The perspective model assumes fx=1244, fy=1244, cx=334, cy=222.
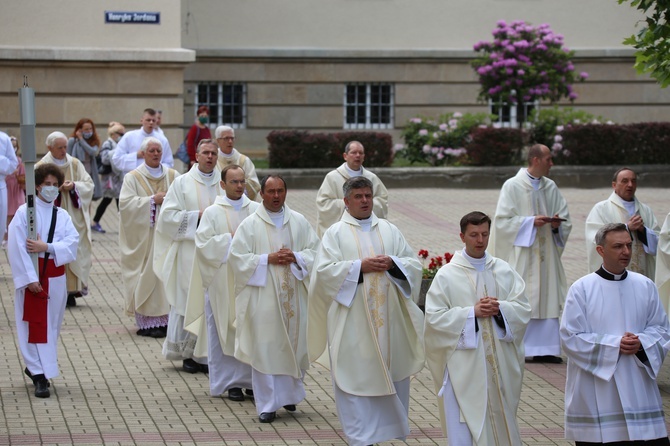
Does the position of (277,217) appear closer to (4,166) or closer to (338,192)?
(338,192)

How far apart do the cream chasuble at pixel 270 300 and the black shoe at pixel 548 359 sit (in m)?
3.00

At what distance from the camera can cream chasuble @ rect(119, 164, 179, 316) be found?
488 inches

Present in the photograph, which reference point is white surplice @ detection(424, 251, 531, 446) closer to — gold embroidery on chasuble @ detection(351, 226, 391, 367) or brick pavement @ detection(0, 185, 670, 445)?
gold embroidery on chasuble @ detection(351, 226, 391, 367)

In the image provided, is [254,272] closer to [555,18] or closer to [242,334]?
[242,334]

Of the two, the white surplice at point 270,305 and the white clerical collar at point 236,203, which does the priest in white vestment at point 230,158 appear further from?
the white surplice at point 270,305

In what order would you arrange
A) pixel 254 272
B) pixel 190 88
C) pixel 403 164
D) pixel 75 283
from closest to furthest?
pixel 254 272 → pixel 75 283 → pixel 403 164 → pixel 190 88

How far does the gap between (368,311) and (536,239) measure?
3655 millimetres

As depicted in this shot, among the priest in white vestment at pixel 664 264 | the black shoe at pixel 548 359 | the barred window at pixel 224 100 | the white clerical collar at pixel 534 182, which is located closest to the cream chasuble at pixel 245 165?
the white clerical collar at pixel 534 182

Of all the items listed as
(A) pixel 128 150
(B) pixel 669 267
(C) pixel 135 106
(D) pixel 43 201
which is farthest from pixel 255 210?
(C) pixel 135 106

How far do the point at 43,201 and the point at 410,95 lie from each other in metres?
22.2

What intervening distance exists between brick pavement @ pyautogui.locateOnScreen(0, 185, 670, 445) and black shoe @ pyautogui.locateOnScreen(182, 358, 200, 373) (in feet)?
0.23

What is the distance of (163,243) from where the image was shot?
11.6 meters

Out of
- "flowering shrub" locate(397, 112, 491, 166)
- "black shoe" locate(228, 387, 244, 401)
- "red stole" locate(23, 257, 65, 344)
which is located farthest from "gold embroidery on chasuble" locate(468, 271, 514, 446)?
"flowering shrub" locate(397, 112, 491, 166)

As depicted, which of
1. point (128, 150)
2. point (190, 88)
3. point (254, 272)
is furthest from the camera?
point (190, 88)
